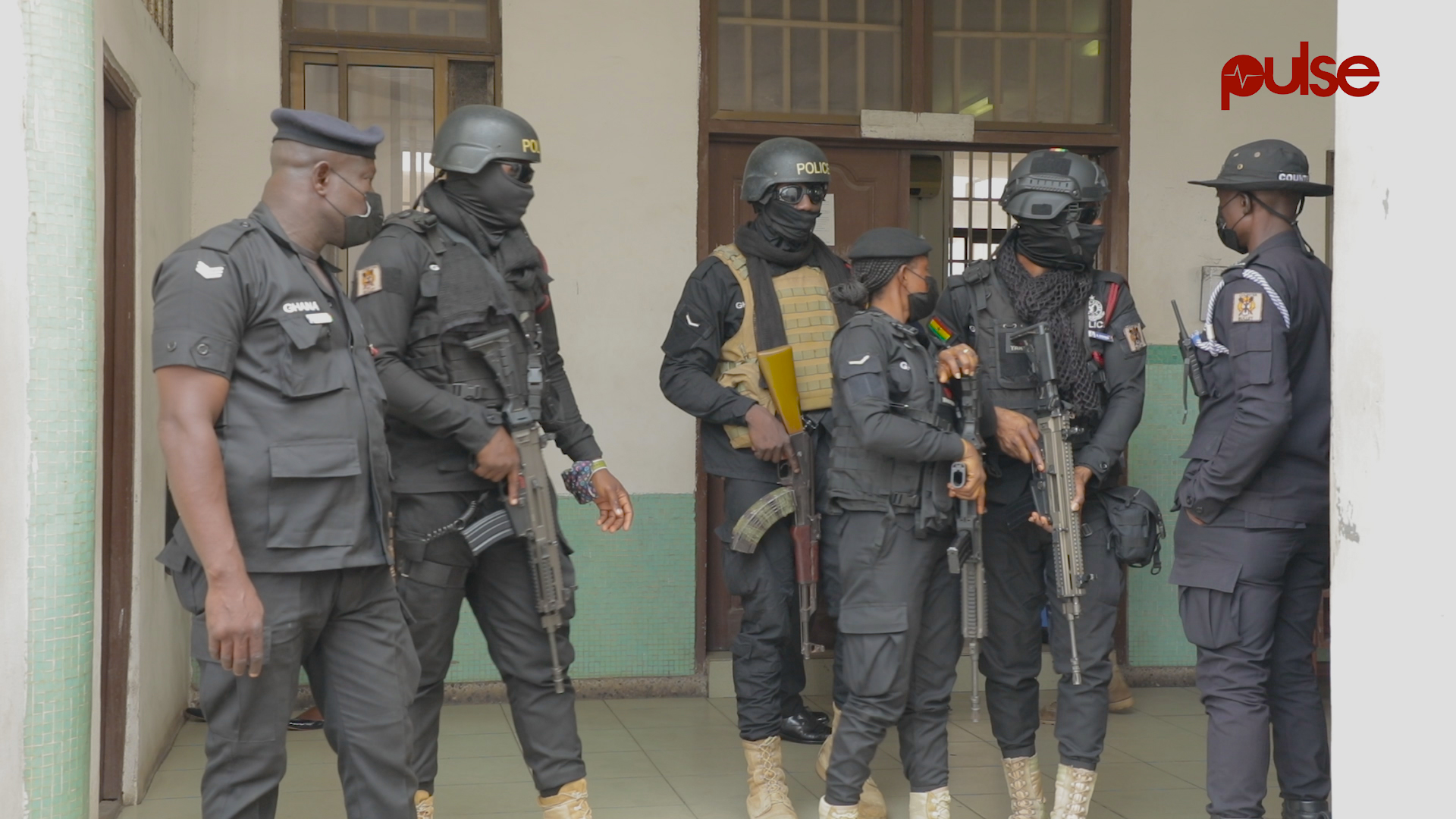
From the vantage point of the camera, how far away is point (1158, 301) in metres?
5.92

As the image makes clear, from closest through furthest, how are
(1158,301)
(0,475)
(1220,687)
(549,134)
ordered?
(0,475)
(1220,687)
(549,134)
(1158,301)

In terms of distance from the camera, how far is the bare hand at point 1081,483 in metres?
3.72

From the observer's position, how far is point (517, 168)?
3.54 meters

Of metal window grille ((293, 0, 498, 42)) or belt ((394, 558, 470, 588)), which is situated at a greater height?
metal window grille ((293, 0, 498, 42))

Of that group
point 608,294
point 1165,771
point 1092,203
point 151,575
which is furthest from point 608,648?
point 1092,203

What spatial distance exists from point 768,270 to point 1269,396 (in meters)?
1.72

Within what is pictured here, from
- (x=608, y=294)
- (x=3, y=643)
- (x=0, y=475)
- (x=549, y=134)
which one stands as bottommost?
(x=3, y=643)

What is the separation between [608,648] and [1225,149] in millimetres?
3502

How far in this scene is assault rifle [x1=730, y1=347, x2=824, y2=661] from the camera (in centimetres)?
420

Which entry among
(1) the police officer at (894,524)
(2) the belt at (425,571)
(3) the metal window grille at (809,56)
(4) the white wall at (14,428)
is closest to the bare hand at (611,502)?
(2) the belt at (425,571)

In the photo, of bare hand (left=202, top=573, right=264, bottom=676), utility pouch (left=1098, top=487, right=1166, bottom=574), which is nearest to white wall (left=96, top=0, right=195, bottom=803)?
bare hand (left=202, top=573, right=264, bottom=676)

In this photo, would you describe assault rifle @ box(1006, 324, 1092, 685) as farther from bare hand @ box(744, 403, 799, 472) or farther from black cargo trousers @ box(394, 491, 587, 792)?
black cargo trousers @ box(394, 491, 587, 792)

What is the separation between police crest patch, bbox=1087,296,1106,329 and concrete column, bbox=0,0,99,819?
8.78 ft

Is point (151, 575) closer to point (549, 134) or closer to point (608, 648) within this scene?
point (608, 648)
